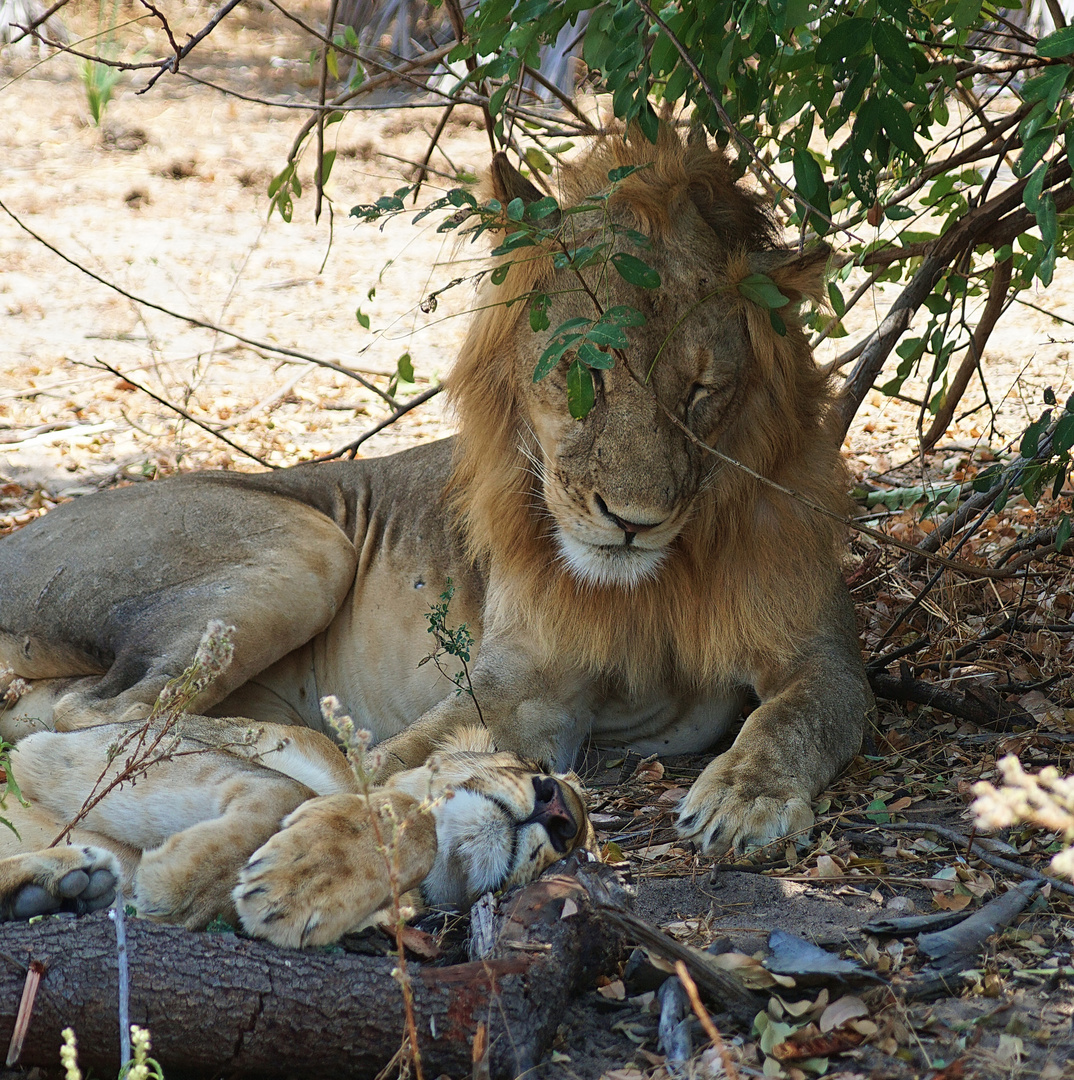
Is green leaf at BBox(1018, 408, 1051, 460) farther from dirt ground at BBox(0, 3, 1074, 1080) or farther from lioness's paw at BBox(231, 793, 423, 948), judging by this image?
lioness's paw at BBox(231, 793, 423, 948)

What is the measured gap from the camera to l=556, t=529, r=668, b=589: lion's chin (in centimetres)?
320

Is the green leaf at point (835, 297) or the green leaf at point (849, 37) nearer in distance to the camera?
the green leaf at point (849, 37)

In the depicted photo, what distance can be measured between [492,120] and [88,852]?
273 centimetres

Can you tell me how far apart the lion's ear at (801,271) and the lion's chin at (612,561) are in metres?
0.78

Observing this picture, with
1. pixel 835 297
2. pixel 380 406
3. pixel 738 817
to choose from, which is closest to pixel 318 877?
pixel 738 817

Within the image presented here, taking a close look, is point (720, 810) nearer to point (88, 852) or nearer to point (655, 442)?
point (655, 442)

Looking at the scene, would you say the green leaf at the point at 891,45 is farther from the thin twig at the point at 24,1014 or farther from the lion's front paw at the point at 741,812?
the thin twig at the point at 24,1014

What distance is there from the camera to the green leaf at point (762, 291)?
9.91ft

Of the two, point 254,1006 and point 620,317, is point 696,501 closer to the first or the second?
point 620,317

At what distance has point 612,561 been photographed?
3.21m

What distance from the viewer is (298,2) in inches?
575

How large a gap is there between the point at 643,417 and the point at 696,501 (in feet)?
1.22

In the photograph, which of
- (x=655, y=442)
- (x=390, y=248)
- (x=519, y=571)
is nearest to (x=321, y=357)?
(x=390, y=248)

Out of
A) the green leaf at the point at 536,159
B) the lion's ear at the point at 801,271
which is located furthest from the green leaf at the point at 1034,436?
the green leaf at the point at 536,159
